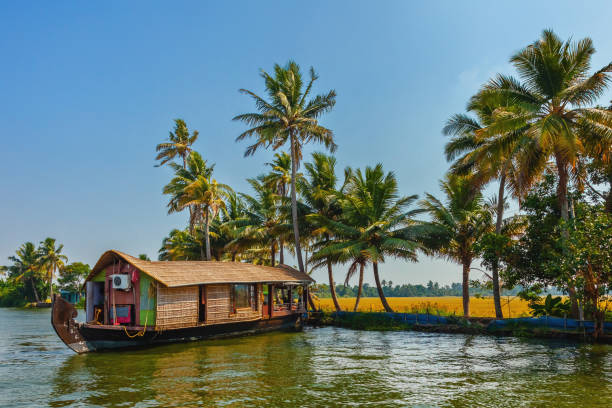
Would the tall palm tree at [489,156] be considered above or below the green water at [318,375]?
above

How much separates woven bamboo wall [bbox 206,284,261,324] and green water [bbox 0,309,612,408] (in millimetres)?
1146

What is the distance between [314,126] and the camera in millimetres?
25906

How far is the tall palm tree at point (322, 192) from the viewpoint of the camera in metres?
25.9

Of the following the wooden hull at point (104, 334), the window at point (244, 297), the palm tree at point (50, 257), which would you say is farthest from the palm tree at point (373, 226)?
the palm tree at point (50, 257)

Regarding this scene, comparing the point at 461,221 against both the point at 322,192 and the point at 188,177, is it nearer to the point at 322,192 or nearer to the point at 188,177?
the point at 322,192

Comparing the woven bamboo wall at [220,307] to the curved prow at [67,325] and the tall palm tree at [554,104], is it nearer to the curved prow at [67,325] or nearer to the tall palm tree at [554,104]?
the curved prow at [67,325]

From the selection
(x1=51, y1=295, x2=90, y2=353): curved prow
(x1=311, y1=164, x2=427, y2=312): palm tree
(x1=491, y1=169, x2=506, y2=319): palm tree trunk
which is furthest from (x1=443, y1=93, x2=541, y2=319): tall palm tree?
(x1=51, y1=295, x2=90, y2=353): curved prow

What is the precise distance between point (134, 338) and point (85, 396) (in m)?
5.77

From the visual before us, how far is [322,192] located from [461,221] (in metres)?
7.62

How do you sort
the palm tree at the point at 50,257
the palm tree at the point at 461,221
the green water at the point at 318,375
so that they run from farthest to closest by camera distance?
the palm tree at the point at 50,257, the palm tree at the point at 461,221, the green water at the point at 318,375

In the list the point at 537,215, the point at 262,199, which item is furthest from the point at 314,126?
the point at 537,215

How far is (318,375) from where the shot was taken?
11.1m

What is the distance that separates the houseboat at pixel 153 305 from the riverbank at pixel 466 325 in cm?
593

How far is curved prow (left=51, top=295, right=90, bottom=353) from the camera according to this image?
1384 cm
